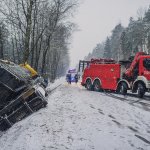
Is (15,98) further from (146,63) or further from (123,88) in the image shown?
(123,88)

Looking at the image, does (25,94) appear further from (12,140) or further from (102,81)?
(102,81)

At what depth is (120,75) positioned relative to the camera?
23.2m

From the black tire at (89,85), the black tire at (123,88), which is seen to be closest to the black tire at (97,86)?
the black tire at (89,85)

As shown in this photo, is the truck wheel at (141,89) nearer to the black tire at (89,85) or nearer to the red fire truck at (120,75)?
the red fire truck at (120,75)

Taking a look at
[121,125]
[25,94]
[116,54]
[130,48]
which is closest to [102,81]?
[25,94]

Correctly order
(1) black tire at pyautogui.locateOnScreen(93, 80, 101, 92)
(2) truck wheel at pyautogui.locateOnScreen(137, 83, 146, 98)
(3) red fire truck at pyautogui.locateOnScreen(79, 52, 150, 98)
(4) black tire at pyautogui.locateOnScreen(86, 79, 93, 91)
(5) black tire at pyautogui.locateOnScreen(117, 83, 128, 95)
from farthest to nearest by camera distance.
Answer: (4) black tire at pyautogui.locateOnScreen(86, 79, 93, 91)
(1) black tire at pyautogui.locateOnScreen(93, 80, 101, 92)
(5) black tire at pyautogui.locateOnScreen(117, 83, 128, 95)
(3) red fire truck at pyautogui.locateOnScreen(79, 52, 150, 98)
(2) truck wheel at pyautogui.locateOnScreen(137, 83, 146, 98)

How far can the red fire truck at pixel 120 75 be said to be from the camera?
20375 mm

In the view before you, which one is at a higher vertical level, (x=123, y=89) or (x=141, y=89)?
(x=141, y=89)

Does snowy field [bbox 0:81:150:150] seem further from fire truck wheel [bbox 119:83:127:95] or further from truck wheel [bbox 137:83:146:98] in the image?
fire truck wheel [bbox 119:83:127:95]

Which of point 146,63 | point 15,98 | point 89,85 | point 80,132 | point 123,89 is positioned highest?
point 146,63

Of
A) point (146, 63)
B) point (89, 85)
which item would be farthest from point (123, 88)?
point (89, 85)

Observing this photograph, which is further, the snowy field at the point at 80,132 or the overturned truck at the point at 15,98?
the overturned truck at the point at 15,98

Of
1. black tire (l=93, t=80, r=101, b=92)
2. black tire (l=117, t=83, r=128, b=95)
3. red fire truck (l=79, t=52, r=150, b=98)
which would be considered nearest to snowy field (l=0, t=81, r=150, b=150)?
red fire truck (l=79, t=52, r=150, b=98)

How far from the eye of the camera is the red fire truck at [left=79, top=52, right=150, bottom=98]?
20.4 metres
